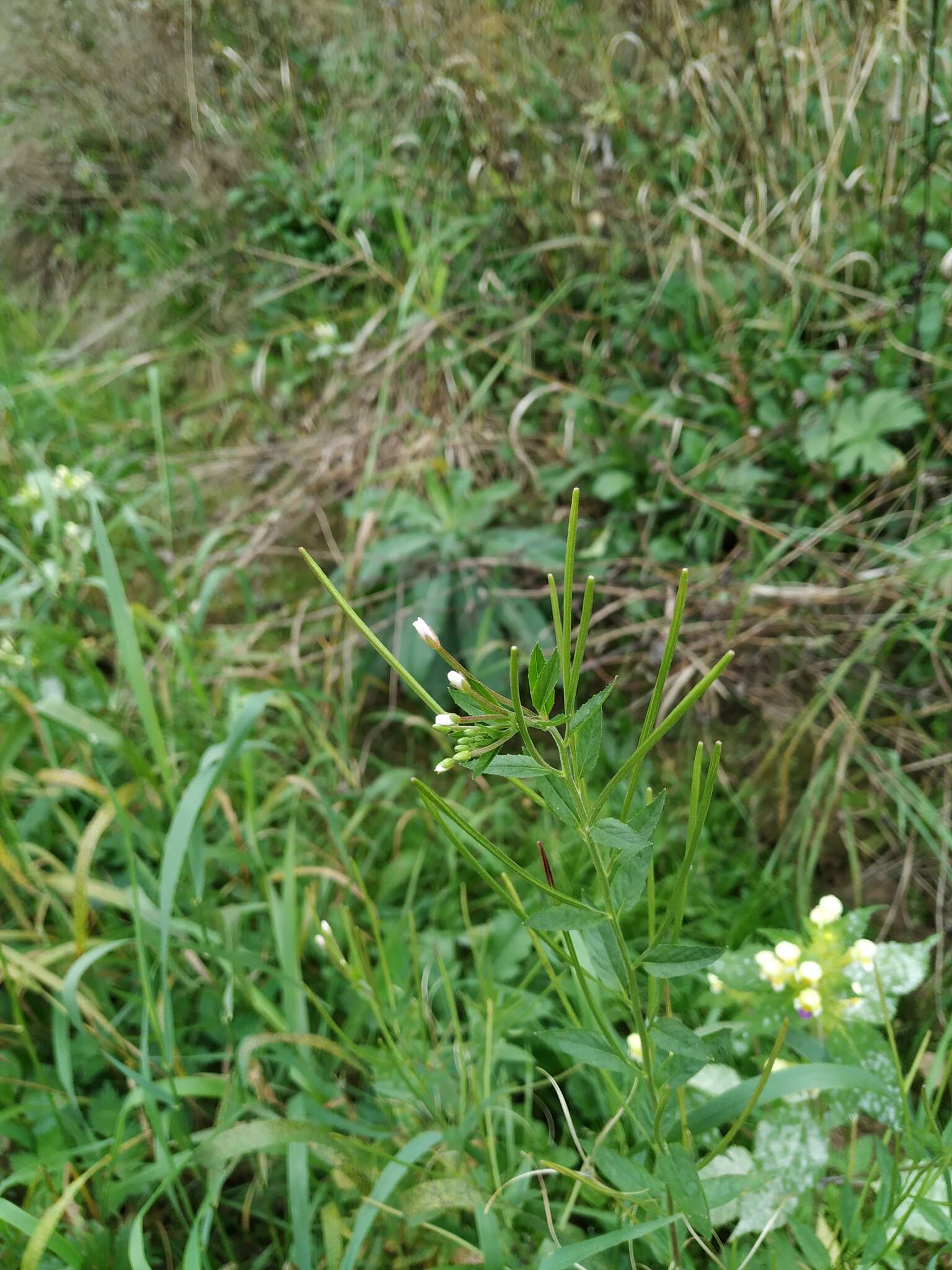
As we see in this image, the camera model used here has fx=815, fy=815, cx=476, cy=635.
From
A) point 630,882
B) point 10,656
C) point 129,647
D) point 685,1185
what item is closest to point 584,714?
point 630,882

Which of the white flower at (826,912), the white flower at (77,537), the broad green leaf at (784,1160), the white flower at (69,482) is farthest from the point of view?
the white flower at (69,482)

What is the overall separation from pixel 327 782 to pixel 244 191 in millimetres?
1931

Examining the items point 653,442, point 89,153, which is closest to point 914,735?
point 653,442

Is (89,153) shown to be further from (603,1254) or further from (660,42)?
(603,1254)

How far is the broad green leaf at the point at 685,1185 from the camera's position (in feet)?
1.71

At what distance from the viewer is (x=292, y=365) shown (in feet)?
7.34

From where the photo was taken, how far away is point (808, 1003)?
0.77m

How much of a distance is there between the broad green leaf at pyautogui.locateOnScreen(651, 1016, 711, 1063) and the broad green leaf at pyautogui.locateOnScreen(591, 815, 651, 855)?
0.41ft

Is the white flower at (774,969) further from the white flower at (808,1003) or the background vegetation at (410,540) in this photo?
the background vegetation at (410,540)

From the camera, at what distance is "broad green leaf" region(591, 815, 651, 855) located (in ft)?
1.43

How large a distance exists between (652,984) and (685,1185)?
0.12m

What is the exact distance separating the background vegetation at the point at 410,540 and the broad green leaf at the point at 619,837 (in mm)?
356

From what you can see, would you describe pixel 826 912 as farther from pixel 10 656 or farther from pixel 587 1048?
pixel 10 656

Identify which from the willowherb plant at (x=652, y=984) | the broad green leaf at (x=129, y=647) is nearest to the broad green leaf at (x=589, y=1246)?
the willowherb plant at (x=652, y=984)
